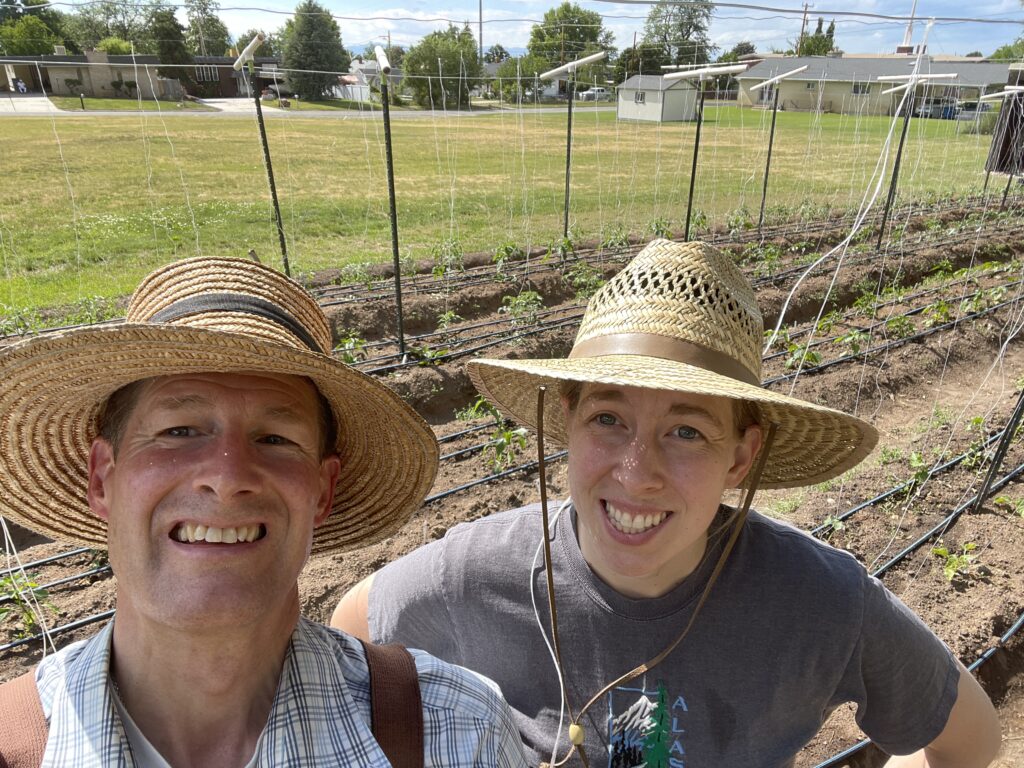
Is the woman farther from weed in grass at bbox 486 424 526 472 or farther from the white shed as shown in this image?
the white shed

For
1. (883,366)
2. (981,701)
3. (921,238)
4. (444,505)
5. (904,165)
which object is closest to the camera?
(981,701)

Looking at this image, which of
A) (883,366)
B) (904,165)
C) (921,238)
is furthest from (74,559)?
(904,165)

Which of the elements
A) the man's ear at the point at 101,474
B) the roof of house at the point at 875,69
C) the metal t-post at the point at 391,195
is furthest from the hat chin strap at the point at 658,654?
the roof of house at the point at 875,69

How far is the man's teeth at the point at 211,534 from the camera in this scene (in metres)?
0.97

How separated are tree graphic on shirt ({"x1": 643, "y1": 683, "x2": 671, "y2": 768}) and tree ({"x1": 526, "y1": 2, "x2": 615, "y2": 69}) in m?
9.33

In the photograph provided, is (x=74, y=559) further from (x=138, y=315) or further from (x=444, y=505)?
(x=138, y=315)

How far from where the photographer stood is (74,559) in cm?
374

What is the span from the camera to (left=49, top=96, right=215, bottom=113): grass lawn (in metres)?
25.7

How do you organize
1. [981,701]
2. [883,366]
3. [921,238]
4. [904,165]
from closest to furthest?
[981,701], [883,366], [921,238], [904,165]

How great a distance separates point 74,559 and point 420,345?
334 centimetres

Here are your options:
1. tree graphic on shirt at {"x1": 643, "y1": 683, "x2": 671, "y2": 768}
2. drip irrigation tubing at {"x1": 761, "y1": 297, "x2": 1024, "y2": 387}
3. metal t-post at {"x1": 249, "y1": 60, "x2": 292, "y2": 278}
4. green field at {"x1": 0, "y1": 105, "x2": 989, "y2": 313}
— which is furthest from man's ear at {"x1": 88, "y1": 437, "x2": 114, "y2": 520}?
green field at {"x1": 0, "y1": 105, "x2": 989, "y2": 313}

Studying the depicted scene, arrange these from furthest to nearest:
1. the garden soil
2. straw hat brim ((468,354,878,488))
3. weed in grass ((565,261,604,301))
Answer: weed in grass ((565,261,604,301)) → the garden soil → straw hat brim ((468,354,878,488))

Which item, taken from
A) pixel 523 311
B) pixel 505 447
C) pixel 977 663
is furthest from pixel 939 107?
pixel 977 663

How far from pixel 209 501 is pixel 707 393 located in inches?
30.0
